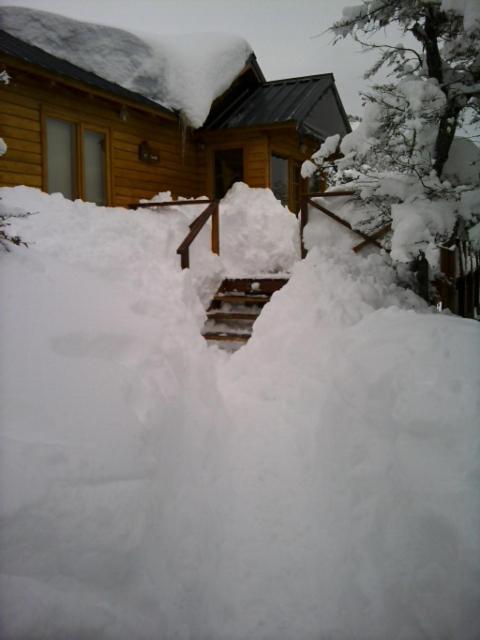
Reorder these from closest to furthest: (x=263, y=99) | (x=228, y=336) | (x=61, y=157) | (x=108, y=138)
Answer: (x=228, y=336), (x=61, y=157), (x=108, y=138), (x=263, y=99)

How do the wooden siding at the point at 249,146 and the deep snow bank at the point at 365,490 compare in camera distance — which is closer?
the deep snow bank at the point at 365,490

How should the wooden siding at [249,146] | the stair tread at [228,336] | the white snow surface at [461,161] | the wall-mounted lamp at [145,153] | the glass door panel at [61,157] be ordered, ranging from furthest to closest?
the wooden siding at [249,146]
the wall-mounted lamp at [145,153]
the glass door panel at [61,157]
the stair tread at [228,336]
the white snow surface at [461,161]

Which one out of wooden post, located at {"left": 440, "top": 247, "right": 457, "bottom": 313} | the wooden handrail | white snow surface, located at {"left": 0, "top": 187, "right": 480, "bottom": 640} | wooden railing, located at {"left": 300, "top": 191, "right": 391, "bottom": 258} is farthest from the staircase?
wooden post, located at {"left": 440, "top": 247, "right": 457, "bottom": 313}

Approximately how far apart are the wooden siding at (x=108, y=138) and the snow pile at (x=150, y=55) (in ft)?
2.61

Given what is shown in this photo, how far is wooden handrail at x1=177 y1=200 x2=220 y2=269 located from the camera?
790cm

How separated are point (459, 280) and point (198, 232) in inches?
235

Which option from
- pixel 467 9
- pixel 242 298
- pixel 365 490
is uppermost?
pixel 467 9

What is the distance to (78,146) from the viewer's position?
9.73 metres

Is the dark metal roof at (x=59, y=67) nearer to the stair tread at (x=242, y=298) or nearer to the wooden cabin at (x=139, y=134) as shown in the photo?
the wooden cabin at (x=139, y=134)

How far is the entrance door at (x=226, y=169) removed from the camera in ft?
44.1

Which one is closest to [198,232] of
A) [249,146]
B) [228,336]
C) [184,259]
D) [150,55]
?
[184,259]

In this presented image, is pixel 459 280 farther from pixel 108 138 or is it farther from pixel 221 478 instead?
pixel 108 138

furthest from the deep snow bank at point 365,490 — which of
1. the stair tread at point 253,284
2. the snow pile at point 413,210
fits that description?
the stair tread at point 253,284

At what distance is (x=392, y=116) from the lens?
616 centimetres
